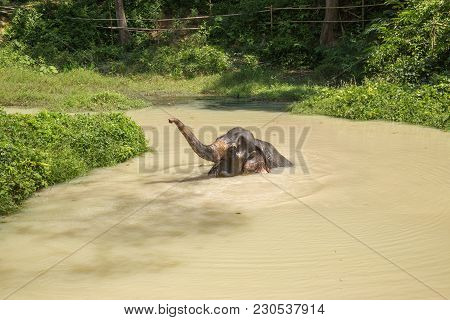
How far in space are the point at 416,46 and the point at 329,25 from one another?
612 centimetres

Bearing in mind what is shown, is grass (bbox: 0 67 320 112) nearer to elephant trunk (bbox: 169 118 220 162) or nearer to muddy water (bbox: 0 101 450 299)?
muddy water (bbox: 0 101 450 299)

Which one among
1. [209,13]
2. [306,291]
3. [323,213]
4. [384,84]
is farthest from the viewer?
[209,13]

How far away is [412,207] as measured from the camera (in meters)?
7.73

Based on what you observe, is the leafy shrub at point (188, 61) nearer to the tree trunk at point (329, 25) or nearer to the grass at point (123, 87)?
the grass at point (123, 87)

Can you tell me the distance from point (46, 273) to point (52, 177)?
3.56 meters

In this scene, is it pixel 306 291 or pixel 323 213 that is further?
pixel 323 213

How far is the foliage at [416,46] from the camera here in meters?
17.1

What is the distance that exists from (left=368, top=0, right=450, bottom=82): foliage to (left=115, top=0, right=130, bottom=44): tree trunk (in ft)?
39.3

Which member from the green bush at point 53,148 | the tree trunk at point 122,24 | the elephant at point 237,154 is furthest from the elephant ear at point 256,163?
the tree trunk at point 122,24

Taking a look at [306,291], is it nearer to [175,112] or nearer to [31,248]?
[31,248]

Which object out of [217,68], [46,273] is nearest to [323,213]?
[46,273]

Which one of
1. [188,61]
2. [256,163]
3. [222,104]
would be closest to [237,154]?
[256,163]

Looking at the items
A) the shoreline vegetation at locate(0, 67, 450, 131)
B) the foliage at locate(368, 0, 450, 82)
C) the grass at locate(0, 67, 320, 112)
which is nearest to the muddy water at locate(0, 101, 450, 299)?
the shoreline vegetation at locate(0, 67, 450, 131)

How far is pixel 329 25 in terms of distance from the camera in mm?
23375
